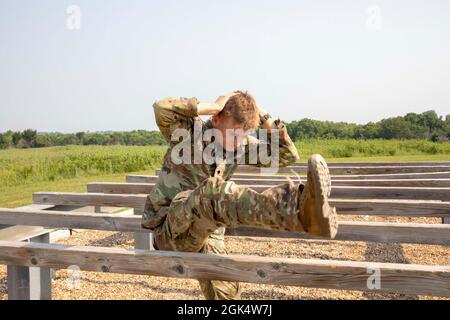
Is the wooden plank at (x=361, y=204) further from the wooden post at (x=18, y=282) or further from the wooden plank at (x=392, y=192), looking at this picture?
the wooden post at (x=18, y=282)

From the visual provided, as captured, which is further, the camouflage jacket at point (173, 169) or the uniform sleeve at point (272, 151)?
the uniform sleeve at point (272, 151)

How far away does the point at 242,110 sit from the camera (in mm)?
2611

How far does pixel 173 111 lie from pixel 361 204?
7.15ft

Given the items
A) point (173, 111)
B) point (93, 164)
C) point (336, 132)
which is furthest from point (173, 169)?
point (336, 132)

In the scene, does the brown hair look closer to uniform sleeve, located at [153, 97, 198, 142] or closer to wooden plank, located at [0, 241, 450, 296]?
uniform sleeve, located at [153, 97, 198, 142]

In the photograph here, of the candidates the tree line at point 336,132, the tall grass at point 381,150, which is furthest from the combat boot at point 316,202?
the tree line at point 336,132

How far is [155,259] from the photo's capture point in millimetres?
2361

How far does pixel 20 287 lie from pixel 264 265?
1.71 m

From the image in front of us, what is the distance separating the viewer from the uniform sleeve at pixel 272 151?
3212mm

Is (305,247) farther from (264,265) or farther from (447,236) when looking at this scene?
(264,265)

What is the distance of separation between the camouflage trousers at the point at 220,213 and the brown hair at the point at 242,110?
0.51 metres

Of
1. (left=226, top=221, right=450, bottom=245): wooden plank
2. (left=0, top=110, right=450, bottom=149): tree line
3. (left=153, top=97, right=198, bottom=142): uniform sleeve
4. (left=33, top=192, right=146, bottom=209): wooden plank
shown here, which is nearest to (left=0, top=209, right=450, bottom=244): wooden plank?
(left=226, top=221, right=450, bottom=245): wooden plank

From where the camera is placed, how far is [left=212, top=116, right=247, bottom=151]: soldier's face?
2.69 metres
